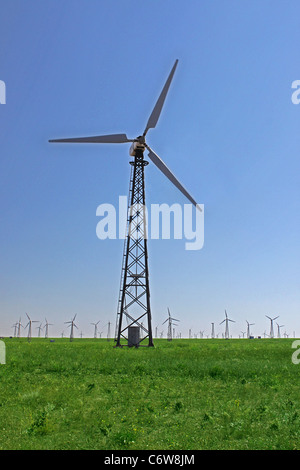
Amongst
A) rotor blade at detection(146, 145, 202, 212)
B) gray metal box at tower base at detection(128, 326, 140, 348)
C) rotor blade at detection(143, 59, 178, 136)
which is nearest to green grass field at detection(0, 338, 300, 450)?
gray metal box at tower base at detection(128, 326, 140, 348)

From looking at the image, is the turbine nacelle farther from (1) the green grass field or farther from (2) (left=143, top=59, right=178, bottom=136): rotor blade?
(1) the green grass field

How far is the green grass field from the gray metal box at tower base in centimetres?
1484

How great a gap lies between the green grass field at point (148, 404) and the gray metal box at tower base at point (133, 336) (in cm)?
1484

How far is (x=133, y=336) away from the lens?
1743 inches

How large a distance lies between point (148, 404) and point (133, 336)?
2676 cm

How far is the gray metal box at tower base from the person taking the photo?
44.0 metres

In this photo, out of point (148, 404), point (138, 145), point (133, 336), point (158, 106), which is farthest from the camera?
point (158, 106)

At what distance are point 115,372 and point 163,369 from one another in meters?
3.17

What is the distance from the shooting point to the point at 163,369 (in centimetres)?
2584

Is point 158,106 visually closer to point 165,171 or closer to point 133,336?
point 165,171

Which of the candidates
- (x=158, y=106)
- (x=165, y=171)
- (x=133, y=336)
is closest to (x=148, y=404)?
(x=133, y=336)

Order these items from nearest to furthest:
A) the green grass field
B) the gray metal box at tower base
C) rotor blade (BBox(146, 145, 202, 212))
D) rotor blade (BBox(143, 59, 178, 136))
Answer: the green grass field < the gray metal box at tower base < rotor blade (BBox(146, 145, 202, 212)) < rotor blade (BBox(143, 59, 178, 136))
